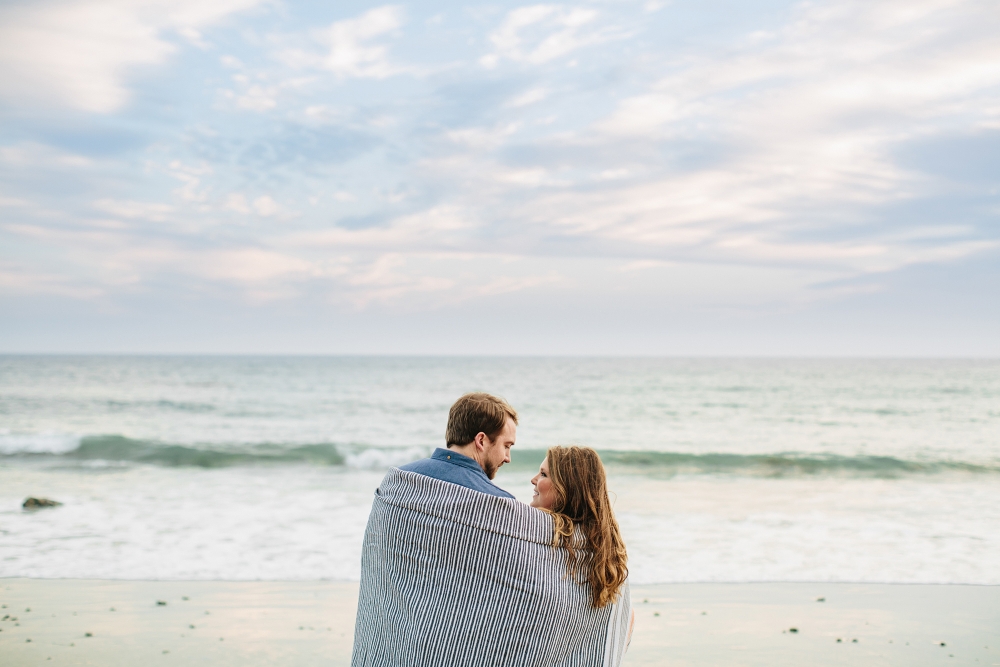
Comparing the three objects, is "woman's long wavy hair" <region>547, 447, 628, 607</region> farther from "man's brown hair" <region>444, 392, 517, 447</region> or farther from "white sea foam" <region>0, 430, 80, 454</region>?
"white sea foam" <region>0, 430, 80, 454</region>

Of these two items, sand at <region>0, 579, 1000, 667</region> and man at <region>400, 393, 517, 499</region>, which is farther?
sand at <region>0, 579, 1000, 667</region>

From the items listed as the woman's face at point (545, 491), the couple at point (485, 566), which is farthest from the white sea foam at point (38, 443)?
the woman's face at point (545, 491)

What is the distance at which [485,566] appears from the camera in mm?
2381

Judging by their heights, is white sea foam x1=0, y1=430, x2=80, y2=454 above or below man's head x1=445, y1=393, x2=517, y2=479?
below

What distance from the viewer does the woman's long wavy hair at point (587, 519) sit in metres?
2.46

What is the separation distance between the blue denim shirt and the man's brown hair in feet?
0.22

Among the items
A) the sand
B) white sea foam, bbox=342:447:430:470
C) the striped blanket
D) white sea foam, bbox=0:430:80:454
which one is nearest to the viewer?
the striped blanket

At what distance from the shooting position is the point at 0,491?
1051 cm

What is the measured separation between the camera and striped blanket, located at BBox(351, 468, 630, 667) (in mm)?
2377

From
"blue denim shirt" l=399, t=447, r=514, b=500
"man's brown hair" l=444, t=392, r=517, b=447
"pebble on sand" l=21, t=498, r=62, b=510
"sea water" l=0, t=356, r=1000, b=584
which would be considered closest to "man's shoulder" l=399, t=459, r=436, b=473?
"blue denim shirt" l=399, t=447, r=514, b=500

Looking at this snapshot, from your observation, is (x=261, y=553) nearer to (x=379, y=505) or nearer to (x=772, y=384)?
(x=379, y=505)

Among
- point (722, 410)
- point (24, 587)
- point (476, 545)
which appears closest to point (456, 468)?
point (476, 545)

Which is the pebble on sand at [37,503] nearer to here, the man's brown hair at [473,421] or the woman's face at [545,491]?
the man's brown hair at [473,421]

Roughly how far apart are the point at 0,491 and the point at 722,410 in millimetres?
21028
